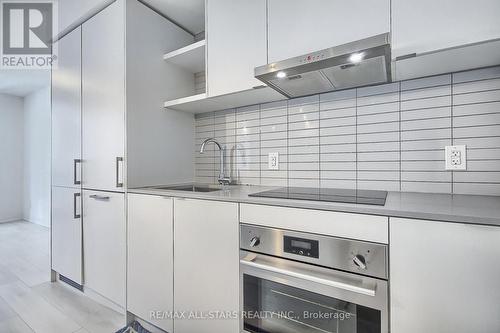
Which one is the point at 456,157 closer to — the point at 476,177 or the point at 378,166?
the point at 476,177

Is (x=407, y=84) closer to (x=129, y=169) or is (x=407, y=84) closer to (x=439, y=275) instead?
(x=439, y=275)

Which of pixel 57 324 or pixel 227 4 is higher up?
pixel 227 4

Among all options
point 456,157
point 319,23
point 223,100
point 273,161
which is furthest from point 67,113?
point 456,157

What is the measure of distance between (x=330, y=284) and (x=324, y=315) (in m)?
0.18

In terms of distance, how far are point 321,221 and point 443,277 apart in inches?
15.5

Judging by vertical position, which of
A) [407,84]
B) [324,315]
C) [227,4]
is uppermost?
[227,4]

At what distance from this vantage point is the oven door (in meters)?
0.87

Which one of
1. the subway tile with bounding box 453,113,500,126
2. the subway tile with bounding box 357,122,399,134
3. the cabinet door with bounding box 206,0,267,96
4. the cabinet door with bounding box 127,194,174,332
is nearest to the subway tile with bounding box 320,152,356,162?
the subway tile with bounding box 357,122,399,134

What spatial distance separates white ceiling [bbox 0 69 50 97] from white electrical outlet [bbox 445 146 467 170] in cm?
482

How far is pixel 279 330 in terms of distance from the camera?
3.65 ft

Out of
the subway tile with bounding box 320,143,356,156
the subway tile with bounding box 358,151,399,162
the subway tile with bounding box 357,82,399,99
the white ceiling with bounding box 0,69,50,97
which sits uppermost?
the white ceiling with bounding box 0,69,50,97

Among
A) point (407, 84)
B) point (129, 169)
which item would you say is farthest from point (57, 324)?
point (407, 84)

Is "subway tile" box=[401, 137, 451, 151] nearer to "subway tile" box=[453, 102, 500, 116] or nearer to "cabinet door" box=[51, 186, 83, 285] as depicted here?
"subway tile" box=[453, 102, 500, 116]

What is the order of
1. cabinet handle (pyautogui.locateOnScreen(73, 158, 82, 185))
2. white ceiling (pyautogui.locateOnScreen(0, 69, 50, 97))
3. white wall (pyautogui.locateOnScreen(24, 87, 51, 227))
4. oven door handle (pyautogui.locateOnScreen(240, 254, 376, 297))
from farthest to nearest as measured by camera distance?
white wall (pyautogui.locateOnScreen(24, 87, 51, 227)), white ceiling (pyautogui.locateOnScreen(0, 69, 50, 97)), cabinet handle (pyautogui.locateOnScreen(73, 158, 82, 185)), oven door handle (pyautogui.locateOnScreen(240, 254, 376, 297))
